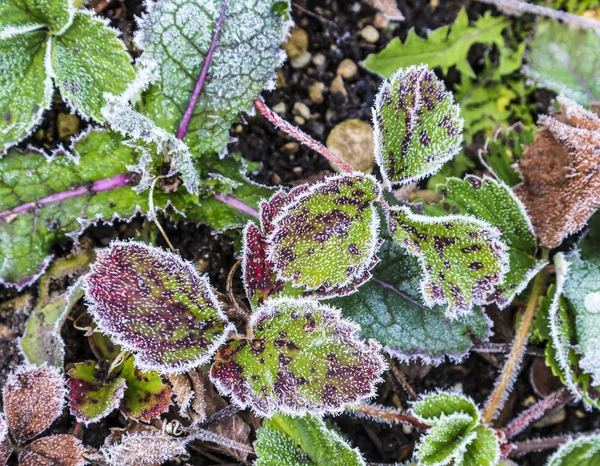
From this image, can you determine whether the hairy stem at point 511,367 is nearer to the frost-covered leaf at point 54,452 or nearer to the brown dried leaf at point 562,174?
the brown dried leaf at point 562,174

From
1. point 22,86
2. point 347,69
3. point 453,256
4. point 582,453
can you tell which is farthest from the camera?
point 347,69


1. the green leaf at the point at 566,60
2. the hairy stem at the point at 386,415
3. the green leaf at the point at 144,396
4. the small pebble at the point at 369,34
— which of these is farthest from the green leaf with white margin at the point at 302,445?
the green leaf at the point at 566,60

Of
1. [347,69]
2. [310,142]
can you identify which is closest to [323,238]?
[310,142]

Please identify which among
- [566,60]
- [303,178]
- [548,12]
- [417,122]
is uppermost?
[548,12]

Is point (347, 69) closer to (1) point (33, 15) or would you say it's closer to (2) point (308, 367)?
(1) point (33, 15)

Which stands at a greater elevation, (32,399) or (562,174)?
(562,174)

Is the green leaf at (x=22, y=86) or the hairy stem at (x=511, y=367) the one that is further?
the hairy stem at (x=511, y=367)

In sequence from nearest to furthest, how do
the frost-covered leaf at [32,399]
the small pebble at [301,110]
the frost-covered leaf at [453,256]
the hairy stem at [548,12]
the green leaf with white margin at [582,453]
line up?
the frost-covered leaf at [453,256] → the frost-covered leaf at [32,399] → the green leaf with white margin at [582,453] → the small pebble at [301,110] → the hairy stem at [548,12]

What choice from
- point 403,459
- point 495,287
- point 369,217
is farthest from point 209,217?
point 403,459
